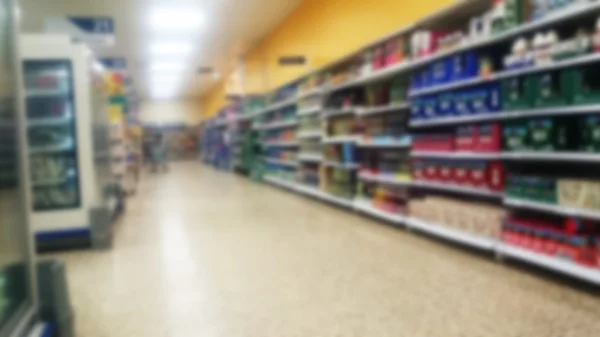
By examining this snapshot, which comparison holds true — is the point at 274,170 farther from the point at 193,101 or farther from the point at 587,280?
the point at 193,101

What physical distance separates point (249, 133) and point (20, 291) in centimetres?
1145

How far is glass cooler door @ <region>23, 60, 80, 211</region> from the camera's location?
497 centimetres

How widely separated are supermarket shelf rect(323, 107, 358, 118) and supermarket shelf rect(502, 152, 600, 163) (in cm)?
307

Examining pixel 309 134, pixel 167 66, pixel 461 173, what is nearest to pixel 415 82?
pixel 461 173

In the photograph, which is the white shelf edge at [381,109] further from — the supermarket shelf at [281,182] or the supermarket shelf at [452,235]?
the supermarket shelf at [281,182]

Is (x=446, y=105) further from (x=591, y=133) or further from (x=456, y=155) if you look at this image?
(x=591, y=133)

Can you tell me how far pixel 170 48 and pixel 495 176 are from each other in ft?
41.0

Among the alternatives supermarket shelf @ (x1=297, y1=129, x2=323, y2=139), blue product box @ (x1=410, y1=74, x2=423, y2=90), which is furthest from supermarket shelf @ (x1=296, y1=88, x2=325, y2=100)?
blue product box @ (x1=410, y1=74, x2=423, y2=90)

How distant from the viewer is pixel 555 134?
353cm

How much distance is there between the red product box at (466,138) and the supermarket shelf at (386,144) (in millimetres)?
848

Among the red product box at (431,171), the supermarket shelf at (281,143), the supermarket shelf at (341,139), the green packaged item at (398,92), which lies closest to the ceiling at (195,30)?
the supermarket shelf at (281,143)

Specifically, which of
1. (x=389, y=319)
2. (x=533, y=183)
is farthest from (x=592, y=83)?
(x=389, y=319)

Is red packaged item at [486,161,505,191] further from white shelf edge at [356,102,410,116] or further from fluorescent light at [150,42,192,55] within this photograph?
fluorescent light at [150,42,192,55]

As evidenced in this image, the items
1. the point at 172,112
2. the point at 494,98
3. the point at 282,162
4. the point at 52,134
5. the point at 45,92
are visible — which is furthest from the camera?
the point at 172,112
